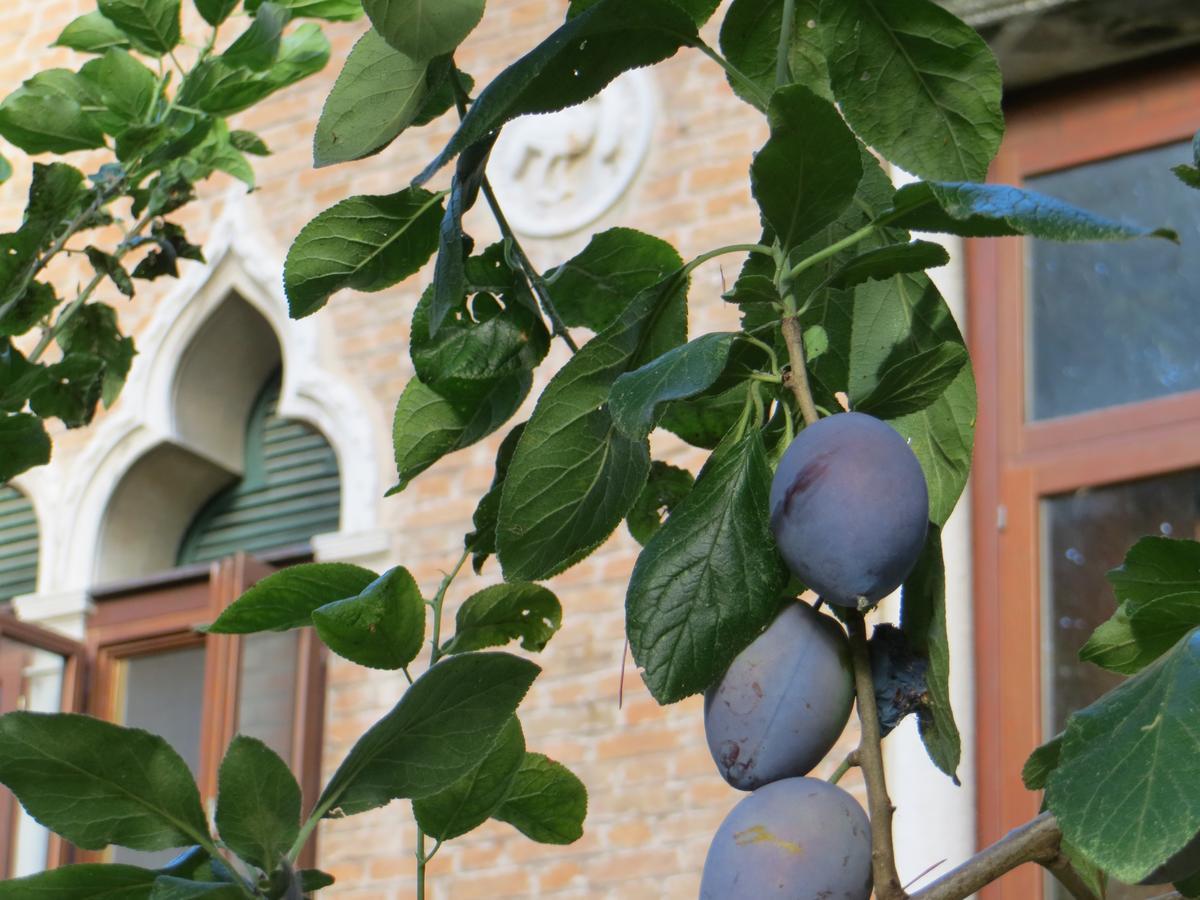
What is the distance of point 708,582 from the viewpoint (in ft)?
2.10

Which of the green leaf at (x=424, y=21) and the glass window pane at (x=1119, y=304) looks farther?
the glass window pane at (x=1119, y=304)

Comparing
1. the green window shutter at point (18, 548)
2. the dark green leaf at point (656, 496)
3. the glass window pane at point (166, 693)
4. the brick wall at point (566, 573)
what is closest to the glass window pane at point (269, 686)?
the brick wall at point (566, 573)

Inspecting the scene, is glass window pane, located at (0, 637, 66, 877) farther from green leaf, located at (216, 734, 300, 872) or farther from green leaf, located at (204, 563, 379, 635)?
green leaf, located at (216, 734, 300, 872)

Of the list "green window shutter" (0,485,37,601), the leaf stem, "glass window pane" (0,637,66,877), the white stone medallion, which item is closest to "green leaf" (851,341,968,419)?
the leaf stem

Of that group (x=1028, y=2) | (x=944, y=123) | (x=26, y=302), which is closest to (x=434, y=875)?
(x=1028, y=2)

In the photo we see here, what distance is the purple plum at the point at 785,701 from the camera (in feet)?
1.98

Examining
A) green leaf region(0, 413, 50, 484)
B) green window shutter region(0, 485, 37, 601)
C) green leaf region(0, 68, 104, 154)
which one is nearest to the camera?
green leaf region(0, 413, 50, 484)

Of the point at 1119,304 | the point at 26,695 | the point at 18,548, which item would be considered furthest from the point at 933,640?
the point at 18,548

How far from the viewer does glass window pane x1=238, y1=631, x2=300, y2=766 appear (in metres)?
3.83

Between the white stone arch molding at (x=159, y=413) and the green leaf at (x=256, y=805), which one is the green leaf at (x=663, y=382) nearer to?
the green leaf at (x=256, y=805)

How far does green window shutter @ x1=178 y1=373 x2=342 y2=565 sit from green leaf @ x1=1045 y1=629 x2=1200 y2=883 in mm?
3677

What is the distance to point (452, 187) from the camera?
30.3 inches

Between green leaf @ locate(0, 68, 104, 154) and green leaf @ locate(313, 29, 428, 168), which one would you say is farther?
green leaf @ locate(0, 68, 104, 154)

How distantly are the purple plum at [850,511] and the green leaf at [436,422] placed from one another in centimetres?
30
